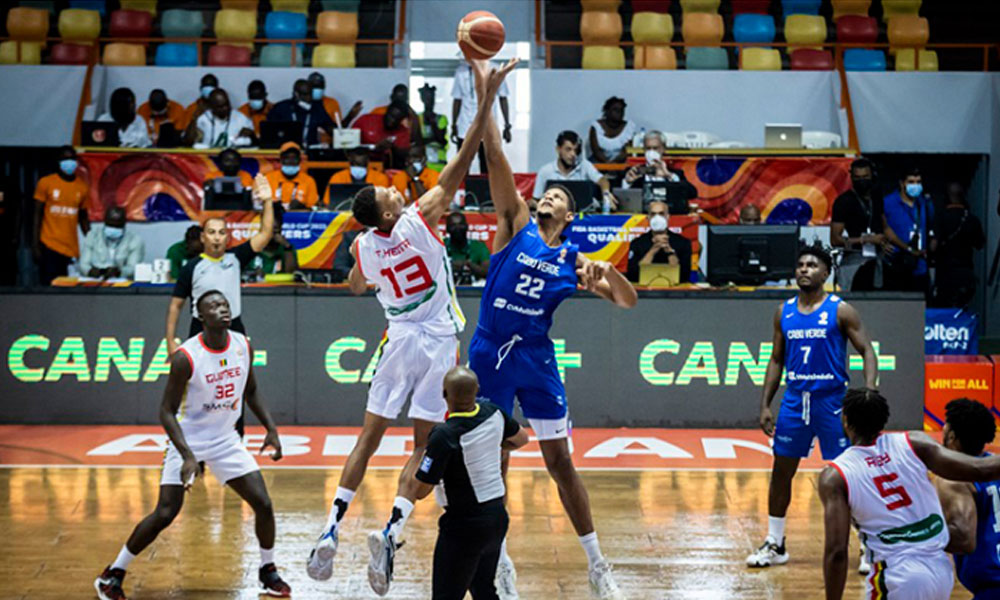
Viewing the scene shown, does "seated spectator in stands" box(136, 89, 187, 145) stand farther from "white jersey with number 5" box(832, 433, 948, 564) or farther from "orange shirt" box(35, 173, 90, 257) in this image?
"white jersey with number 5" box(832, 433, 948, 564)

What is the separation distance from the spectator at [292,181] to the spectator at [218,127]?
164 cm

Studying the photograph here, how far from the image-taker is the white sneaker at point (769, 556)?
7777 millimetres

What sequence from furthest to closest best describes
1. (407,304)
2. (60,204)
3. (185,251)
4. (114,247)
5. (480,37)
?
(60,204) < (114,247) < (185,251) < (407,304) < (480,37)

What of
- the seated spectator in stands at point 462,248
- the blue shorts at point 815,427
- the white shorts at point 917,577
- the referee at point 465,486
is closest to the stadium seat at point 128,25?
the seated spectator in stands at point 462,248

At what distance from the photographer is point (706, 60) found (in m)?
19.3

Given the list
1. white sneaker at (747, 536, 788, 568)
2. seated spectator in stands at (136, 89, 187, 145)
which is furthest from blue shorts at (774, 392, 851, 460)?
seated spectator in stands at (136, 89, 187, 145)

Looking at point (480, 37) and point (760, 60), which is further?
point (760, 60)

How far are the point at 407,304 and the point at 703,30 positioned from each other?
13373 mm

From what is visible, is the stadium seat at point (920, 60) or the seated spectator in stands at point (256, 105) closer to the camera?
the seated spectator in stands at point (256, 105)

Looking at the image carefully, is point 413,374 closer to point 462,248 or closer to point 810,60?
point 462,248

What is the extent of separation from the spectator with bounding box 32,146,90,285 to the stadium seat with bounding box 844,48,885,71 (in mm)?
11316

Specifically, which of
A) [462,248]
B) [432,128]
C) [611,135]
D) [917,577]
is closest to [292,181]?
[432,128]

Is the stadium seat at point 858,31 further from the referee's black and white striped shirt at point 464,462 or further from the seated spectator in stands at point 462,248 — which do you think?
the referee's black and white striped shirt at point 464,462

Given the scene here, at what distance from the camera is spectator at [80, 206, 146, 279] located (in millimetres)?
13914
